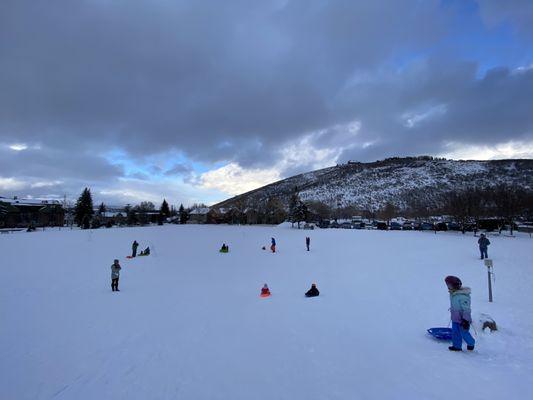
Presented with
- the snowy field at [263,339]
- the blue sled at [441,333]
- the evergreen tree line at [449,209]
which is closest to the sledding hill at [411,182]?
the evergreen tree line at [449,209]

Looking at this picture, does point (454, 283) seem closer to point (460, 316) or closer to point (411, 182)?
point (460, 316)

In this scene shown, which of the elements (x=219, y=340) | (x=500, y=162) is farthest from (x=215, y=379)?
(x=500, y=162)

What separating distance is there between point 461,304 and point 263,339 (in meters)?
4.34

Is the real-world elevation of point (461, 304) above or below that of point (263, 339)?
above

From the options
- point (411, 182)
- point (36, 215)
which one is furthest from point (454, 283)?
point (411, 182)

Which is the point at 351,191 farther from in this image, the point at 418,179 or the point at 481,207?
the point at 481,207

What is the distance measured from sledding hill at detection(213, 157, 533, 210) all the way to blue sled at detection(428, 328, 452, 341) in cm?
11774

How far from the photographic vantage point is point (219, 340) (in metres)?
7.66

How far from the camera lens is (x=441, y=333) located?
693cm

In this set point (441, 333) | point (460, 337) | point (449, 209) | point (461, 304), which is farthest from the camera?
point (449, 209)

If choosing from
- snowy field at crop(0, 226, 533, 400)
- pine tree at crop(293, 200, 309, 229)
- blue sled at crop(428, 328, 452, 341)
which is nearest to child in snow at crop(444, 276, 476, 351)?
snowy field at crop(0, 226, 533, 400)

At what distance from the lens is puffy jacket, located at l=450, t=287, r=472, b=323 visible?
20.1 ft

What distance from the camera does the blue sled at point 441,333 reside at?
6852 mm

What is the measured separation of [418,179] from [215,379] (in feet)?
550
